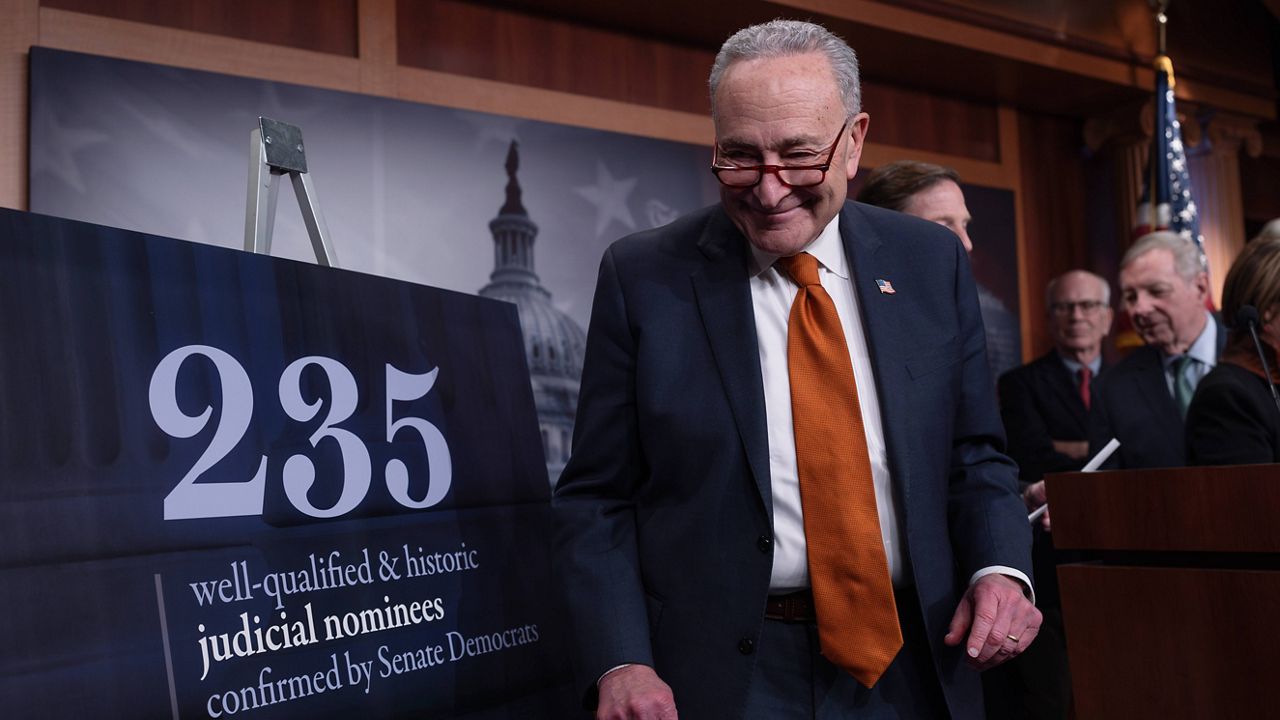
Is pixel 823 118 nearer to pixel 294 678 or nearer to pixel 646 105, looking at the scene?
pixel 294 678

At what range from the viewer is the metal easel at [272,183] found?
6.11 ft

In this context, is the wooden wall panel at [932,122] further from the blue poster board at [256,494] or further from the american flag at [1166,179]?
the blue poster board at [256,494]

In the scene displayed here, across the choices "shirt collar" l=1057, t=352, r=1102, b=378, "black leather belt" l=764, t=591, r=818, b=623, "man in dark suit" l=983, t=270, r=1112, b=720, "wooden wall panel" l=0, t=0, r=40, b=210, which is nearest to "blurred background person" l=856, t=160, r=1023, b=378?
"man in dark suit" l=983, t=270, r=1112, b=720

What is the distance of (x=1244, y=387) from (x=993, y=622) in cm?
118

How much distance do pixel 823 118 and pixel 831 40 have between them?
12cm

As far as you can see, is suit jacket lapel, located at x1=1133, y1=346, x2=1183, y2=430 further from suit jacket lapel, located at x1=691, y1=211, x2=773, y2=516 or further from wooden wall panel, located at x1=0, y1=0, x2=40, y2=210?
wooden wall panel, located at x1=0, y1=0, x2=40, y2=210

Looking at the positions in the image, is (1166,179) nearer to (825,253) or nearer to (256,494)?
(825,253)

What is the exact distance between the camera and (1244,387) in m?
2.14

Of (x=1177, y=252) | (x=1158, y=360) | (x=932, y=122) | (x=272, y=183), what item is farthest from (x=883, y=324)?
(x=932, y=122)

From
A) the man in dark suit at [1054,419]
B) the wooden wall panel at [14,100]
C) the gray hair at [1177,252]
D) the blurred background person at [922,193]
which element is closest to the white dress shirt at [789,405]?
the blurred background person at [922,193]

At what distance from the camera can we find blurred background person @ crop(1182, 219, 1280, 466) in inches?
83.4

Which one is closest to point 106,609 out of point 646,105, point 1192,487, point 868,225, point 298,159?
point 298,159

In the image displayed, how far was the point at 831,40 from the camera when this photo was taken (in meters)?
1.39

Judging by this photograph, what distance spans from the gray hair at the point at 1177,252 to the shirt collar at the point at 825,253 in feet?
7.30
